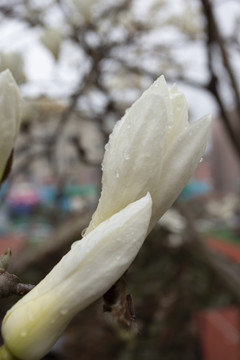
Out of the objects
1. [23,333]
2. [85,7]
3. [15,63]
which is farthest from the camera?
[85,7]

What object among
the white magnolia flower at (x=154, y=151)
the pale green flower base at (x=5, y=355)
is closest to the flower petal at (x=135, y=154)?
the white magnolia flower at (x=154, y=151)

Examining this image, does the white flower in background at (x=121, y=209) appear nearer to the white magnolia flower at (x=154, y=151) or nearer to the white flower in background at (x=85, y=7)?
the white magnolia flower at (x=154, y=151)

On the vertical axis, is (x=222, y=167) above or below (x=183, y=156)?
below

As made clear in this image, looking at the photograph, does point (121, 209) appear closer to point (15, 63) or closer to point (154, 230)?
point (15, 63)

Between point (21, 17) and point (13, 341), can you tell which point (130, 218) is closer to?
point (13, 341)

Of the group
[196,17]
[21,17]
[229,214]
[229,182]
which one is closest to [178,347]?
[21,17]

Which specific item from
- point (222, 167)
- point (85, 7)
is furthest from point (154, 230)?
point (222, 167)
